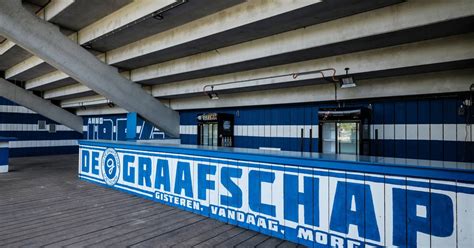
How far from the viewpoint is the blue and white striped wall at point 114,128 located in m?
12.0

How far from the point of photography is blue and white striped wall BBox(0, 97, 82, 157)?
12539 mm

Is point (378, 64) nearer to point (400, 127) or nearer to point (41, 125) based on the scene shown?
point (400, 127)

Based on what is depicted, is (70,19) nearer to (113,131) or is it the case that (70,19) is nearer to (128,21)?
(128,21)

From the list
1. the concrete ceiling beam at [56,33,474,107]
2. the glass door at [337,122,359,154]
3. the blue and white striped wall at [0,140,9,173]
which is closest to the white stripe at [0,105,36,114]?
the blue and white striped wall at [0,140,9,173]

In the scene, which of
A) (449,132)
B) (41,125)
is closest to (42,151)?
(41,125)

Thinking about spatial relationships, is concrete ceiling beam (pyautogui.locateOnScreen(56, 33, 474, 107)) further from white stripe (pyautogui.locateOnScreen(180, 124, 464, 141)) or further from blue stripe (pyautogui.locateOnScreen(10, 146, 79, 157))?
blue stripe (pyautogui.locateOnScreen(10, 146, 79, 157))

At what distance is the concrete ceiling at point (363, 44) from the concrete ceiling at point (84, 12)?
7.99ft

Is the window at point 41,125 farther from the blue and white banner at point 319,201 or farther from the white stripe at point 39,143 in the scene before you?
the blue and white banner at point 319,201

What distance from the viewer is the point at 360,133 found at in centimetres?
601

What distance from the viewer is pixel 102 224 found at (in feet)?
12.6

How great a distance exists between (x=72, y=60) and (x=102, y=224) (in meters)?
4.78

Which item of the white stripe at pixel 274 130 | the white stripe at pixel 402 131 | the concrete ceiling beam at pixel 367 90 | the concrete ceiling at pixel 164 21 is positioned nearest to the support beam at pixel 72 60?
the concrete ceiling at pixel 164 21

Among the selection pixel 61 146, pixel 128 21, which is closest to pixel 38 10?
pixel 128 21

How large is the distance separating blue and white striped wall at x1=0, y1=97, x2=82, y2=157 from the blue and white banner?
1144cm
